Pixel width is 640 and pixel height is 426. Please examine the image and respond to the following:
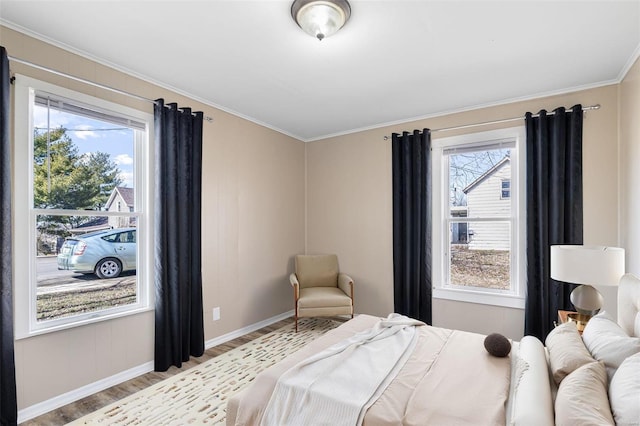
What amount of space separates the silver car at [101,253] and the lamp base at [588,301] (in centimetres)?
367

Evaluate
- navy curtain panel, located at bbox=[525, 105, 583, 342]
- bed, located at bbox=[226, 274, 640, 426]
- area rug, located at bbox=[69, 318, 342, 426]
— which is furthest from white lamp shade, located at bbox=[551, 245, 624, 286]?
area rug, located at bbox=[69, 318, 342, 426]

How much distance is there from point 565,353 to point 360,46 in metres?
2.27

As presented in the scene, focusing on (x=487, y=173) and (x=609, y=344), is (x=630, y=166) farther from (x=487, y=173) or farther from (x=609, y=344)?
(x=609, y=344)

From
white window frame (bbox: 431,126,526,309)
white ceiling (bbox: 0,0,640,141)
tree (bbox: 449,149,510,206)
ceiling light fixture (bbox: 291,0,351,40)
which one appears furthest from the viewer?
tree (bbox: 449,149,510,206)

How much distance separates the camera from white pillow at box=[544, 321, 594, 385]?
1.50 meters

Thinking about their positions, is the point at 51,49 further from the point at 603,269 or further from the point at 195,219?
the point at 603,269

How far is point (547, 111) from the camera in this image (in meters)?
3.21

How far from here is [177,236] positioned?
3.05 m

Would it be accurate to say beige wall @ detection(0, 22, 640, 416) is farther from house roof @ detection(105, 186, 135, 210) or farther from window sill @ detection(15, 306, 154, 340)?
house roof @ detection(105, 186, 135, 210)

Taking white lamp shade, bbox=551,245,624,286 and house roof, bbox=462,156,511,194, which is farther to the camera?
house roof, bbox=462,156,511,194

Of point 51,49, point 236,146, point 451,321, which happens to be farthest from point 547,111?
point 51,49

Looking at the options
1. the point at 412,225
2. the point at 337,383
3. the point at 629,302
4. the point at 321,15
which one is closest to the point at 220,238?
the point at 412,225

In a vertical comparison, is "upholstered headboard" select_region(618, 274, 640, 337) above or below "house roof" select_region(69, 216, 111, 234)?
below

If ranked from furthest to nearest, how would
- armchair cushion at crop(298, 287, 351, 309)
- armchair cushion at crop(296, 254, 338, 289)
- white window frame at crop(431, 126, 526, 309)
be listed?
armchair cushion at crop(296, 254, 338, 289) < armchair cushion at crop(298, 287, 351, 309) < white window frame at crop(431, 126, 526, 309)
